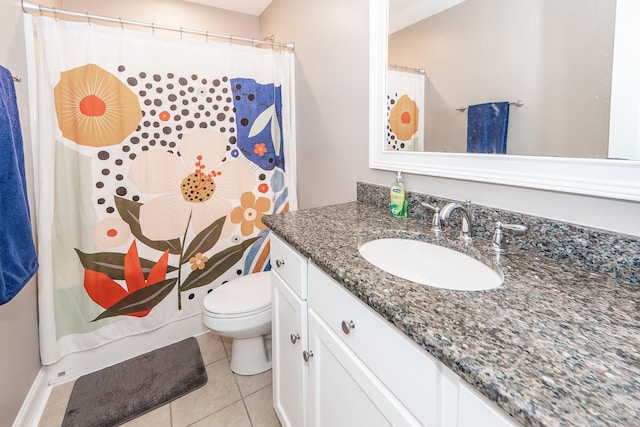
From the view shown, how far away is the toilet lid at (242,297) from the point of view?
158 cm

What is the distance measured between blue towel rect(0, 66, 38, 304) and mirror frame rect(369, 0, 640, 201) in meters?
1.37

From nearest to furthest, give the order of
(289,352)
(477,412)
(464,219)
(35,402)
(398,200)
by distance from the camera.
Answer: (477,412) → (464,219) → (289,352) → (398,200) → (35,402)

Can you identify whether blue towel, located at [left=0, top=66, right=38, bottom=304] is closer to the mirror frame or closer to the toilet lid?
the toilet lid

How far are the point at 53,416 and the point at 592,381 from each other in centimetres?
202

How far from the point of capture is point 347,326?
801 millimetres

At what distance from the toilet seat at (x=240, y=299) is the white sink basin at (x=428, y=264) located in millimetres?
780

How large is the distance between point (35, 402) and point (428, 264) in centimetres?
187

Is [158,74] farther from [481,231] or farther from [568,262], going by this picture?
[568,262]

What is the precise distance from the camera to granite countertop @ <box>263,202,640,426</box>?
396 millimetres

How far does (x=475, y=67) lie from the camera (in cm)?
105

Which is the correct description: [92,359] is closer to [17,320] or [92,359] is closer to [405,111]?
[17,320]

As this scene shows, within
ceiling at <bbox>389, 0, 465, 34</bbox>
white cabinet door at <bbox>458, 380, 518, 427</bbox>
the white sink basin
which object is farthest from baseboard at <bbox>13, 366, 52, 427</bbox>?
ceiling at <bbox>389, 0, 465, 34</bbox>

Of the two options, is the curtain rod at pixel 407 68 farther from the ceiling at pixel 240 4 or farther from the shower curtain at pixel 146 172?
the ceiling at pixel 240 4

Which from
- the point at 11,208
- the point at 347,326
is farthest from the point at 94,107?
the point at 347,326
